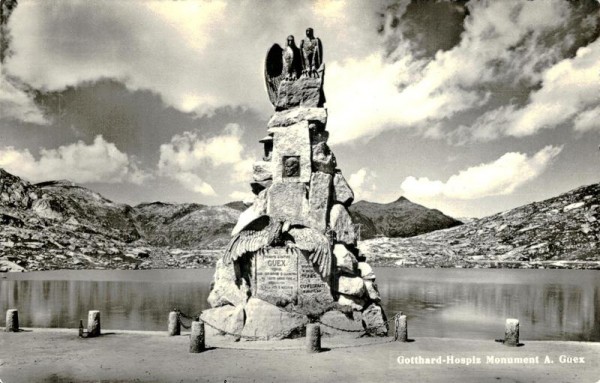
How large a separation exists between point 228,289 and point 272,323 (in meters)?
2.07

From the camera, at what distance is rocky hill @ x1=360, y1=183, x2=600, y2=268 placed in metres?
59.8

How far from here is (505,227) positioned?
71.4m

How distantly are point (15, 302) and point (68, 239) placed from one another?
41.6m

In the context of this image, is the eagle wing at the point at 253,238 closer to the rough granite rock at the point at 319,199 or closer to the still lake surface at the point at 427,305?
the rough granite rock at the point at 319,199

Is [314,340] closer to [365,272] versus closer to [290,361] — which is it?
[290,361]

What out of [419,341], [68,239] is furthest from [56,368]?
[68,239]

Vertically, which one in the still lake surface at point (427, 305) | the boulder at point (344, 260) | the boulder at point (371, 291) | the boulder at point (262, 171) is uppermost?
the boulder at point (262, 171)

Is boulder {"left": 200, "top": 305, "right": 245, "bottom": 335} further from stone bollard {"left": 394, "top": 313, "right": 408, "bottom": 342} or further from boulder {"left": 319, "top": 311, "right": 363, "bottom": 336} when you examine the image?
stone bollard {"left": 394, "top": 313, "right": 408, "bottom": 342}

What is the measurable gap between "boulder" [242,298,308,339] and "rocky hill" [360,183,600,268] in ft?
165

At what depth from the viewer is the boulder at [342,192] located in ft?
50.7

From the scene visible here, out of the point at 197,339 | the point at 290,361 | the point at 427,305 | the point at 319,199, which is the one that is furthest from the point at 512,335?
the point at 427,305

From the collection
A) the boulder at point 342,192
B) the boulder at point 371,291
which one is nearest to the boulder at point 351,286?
the boulder at point 371,291

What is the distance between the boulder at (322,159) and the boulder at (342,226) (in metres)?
1.31

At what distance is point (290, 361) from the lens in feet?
34.1
